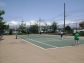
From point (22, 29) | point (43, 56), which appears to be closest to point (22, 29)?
point (22, 29)

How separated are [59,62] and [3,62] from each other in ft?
11.1

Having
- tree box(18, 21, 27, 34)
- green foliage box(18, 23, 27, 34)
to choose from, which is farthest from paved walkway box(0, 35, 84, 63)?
tree box(18, 21, 27, 34)

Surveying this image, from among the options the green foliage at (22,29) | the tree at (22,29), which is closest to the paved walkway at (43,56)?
the green foliage at (22,29)

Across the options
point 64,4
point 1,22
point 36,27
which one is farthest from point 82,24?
point 1,22

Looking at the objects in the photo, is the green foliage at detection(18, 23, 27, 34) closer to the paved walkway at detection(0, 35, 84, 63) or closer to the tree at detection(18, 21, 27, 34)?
the tree at detection(18, 21, 27, 34)

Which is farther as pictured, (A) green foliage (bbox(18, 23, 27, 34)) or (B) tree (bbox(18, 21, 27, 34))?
(B) tree (bbox(18, 21, 27, 34))

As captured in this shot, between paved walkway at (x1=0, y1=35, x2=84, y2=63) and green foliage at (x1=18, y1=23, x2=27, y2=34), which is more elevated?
green foliage at (x1=18, y1=23, x2=27, y2=34)

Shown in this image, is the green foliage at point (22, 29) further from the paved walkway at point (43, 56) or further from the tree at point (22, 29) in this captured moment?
the paved walkway at point (43, 56)

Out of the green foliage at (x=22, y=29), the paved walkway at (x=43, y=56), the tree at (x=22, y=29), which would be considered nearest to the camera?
the paved walkway at (x=43, y=56)

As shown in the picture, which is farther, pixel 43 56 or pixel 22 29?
pixel 22 29

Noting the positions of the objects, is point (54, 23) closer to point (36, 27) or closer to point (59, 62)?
point (36, 27)

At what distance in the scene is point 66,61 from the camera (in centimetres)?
945

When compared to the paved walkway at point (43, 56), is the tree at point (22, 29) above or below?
above

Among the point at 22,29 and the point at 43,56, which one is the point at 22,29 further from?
the point at 43,56
